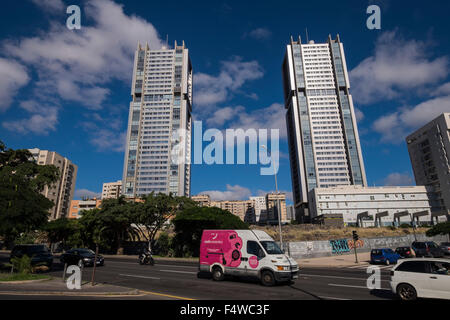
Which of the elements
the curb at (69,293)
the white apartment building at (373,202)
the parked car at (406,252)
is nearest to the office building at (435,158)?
the white apartment building at (373,202)

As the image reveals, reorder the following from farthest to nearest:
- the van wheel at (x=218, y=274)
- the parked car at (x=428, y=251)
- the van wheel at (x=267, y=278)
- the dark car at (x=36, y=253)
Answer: the parked car at (x=428, y=251) → the dark car at (x=36, y=253) → the van wheel at (x=218, y=274) → the van wheel at (x=267, y=278)

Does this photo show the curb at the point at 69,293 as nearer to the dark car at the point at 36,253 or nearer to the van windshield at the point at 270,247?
the van windshield at the point at 270,247

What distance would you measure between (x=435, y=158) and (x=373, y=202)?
1195 inches

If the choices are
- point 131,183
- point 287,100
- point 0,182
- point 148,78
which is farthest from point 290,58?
point 0,182

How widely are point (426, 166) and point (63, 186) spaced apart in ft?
511

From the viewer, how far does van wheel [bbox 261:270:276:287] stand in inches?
447

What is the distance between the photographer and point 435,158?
91.1m

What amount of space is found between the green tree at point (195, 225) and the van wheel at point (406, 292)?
24.6 meters

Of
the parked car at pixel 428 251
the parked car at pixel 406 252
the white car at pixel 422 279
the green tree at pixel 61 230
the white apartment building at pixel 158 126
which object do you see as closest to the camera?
the white car at pixel 422 279

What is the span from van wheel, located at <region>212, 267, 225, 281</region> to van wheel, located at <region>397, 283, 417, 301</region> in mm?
7846

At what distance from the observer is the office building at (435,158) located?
85.7 meters

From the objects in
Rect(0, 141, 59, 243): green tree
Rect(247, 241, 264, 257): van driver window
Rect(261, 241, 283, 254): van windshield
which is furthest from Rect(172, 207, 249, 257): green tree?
Rect(247, 241, 264, 257): van driver window

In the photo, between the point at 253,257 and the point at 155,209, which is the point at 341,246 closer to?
the point at 253,257
